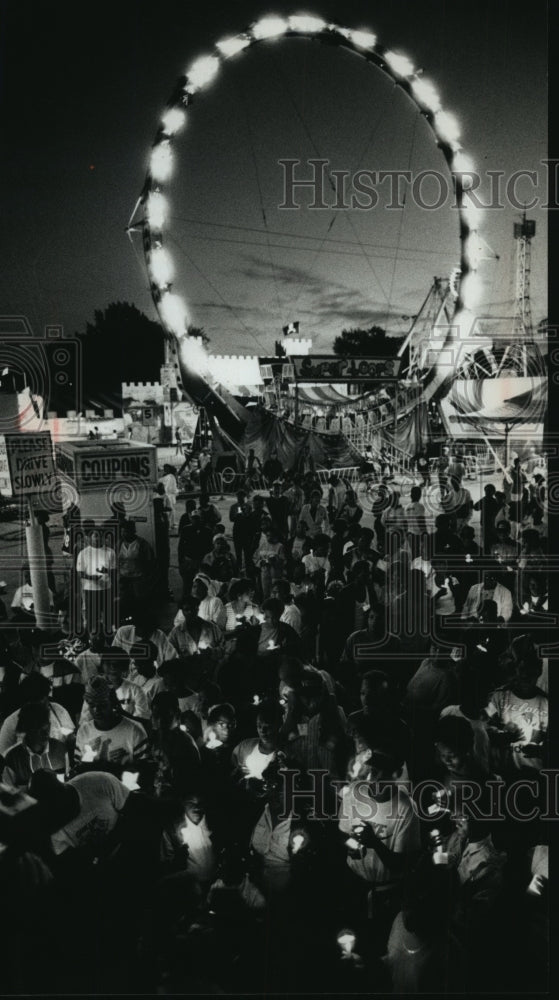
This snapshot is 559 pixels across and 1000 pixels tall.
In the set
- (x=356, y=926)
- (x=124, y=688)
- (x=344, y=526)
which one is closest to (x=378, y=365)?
(x=344, y=526)

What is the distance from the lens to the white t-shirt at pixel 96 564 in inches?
268

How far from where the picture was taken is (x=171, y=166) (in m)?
15.6

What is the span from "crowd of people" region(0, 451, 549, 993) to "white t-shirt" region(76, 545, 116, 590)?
1.12 m

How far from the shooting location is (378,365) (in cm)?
2136

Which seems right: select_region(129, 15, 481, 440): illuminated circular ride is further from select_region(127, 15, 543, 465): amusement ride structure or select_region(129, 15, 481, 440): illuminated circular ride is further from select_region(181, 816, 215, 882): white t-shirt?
select_region(181, 816, 215, 882): white t-shirt

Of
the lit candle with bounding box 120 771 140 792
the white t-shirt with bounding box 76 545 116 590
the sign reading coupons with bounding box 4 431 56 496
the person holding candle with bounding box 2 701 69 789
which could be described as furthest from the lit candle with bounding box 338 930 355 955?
the sign reading coupons with bounding box 4 431 56 496

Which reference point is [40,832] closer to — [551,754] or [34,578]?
[551,754]

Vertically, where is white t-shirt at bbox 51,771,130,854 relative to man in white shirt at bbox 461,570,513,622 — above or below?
below

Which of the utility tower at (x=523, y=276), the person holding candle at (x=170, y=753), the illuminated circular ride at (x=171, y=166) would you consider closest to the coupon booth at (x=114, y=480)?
the person holding candle at (x=170, y=753)

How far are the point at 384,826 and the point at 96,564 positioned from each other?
429cm

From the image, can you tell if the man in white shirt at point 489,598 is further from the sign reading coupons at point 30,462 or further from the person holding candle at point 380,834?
the sign reading coupons at point 30,462

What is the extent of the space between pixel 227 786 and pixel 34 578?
376 centimetres

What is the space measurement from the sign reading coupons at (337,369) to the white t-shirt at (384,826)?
13665 millimetres

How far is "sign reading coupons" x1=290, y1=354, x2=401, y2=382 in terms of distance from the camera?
1753 cm
